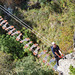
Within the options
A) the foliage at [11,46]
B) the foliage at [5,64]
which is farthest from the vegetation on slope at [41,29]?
the foliage at [5,64]

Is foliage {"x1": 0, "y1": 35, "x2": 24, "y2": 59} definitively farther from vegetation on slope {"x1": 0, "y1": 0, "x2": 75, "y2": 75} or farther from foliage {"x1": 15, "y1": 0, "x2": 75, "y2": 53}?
foliage {"x1": 15, "y1": 0, "x2": 75, "y2": 53}

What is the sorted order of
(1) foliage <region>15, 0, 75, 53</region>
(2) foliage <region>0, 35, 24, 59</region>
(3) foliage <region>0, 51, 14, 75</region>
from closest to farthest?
(3) foliage <region>0, 51, 14, 75</region> → (1) foliage <region>15, 0, 75, 53</region> → (2) foliage <region>0, 35, 24, 59</region>

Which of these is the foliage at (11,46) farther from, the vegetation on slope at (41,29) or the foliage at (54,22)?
the foliage at (54,22)

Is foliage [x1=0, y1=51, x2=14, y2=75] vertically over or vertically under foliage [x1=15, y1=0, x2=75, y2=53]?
under

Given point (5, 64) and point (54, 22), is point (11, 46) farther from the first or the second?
point (54, 22)

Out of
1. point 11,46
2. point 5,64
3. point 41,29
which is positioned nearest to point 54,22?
point 41,29

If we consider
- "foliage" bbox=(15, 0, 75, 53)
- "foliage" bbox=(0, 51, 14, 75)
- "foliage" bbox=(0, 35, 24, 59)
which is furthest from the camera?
"foliage" bbox=(0, 35, 24, 59)

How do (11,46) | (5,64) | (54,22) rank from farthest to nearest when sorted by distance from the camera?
1. (11,46)
2. (54,22)
3. (5,64)

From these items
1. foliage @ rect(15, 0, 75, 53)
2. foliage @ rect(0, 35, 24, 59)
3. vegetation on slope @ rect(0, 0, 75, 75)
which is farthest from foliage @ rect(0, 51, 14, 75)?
foliage @ rect(15, 0, 75, 53)

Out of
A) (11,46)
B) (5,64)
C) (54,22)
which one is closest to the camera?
(5,64)

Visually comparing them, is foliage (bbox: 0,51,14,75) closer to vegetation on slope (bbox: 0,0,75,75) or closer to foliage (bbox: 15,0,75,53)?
vegetation on slope (bbox: 0,0,75,75)

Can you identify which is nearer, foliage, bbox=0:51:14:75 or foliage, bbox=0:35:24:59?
foliage, bbox=0:51:14:75

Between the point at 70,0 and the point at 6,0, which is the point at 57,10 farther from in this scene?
the point at 6,0

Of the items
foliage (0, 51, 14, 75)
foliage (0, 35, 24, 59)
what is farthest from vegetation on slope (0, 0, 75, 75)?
foliage (0, 51, 14, 75)
